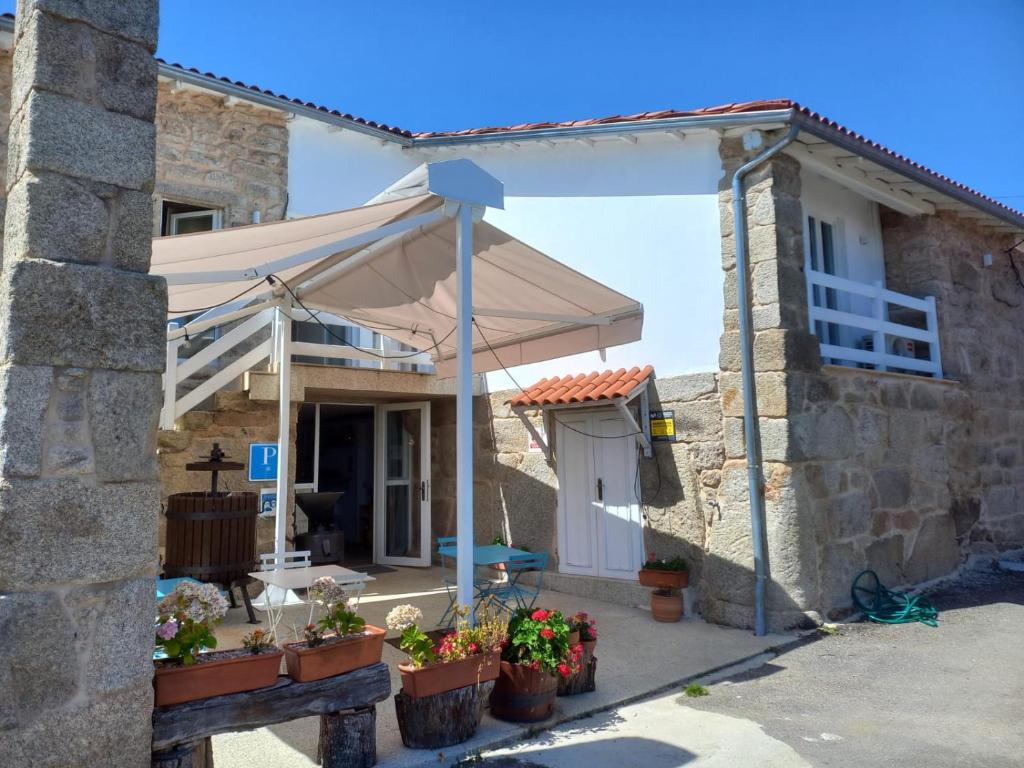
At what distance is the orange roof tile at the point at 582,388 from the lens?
6551 mm

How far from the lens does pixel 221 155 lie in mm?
7660

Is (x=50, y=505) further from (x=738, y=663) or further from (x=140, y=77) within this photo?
(x=738, y=663)

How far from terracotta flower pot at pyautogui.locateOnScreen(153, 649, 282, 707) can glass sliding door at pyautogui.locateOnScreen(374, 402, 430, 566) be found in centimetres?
588

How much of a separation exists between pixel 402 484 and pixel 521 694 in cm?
561

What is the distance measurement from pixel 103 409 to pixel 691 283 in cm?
521

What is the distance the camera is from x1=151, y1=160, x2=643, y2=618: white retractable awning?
4.04 m

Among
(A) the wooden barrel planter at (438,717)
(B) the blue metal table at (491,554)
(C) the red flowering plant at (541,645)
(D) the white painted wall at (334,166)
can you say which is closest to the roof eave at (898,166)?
(B) the blue metal table at (491,554)

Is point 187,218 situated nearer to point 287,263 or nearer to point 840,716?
point 287,263

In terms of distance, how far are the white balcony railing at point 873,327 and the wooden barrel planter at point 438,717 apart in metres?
4.49

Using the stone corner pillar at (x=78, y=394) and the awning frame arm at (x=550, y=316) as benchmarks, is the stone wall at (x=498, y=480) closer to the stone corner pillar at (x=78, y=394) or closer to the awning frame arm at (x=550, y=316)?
the awning frame arm at (x=550, y=316)

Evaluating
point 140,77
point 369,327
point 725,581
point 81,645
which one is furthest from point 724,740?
point 369,327

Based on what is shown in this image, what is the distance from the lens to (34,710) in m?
2.34

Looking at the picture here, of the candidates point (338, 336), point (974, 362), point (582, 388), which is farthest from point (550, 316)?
point (974, 362)

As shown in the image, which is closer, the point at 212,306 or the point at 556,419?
the point at 212,306
